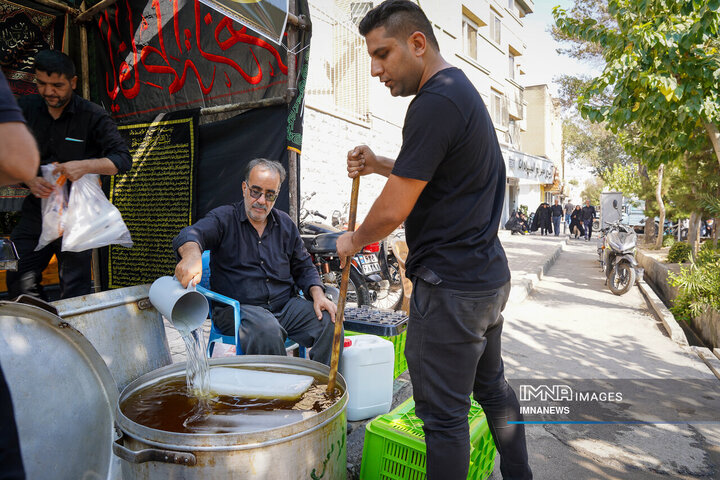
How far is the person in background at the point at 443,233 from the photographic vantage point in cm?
162

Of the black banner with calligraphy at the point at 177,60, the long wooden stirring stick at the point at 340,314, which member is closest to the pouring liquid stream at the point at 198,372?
the long wooden stirring stick at the point at 340,314

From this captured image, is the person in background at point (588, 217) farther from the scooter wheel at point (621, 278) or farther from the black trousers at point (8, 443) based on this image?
the black trousers at point (8, 443)

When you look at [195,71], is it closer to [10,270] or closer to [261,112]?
[261,112]

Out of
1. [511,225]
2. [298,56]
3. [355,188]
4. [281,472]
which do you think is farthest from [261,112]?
[511,225]

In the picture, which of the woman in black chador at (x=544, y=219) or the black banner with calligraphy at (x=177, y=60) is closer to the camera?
the black banner with calligraphy at (x=177, y=60)

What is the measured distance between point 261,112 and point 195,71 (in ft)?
2.73

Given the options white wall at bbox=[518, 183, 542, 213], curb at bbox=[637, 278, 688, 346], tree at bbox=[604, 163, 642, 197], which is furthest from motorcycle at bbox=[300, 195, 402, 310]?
white wall at bbox=[518, 183, 542, 213]

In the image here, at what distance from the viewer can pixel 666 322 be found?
582 centimetres

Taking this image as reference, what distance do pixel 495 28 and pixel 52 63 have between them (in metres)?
22.3

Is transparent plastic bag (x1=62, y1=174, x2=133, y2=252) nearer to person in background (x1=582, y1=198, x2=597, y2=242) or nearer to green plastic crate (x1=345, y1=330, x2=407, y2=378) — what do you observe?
green plastic crate (x1=345, y1=330, x2=407, y2=378)

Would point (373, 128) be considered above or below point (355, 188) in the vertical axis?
above

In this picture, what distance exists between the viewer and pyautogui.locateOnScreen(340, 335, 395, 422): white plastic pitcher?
276 centimetres

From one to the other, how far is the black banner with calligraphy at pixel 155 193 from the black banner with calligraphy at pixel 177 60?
0.21 meters

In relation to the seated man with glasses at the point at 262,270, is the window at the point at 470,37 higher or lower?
higher
